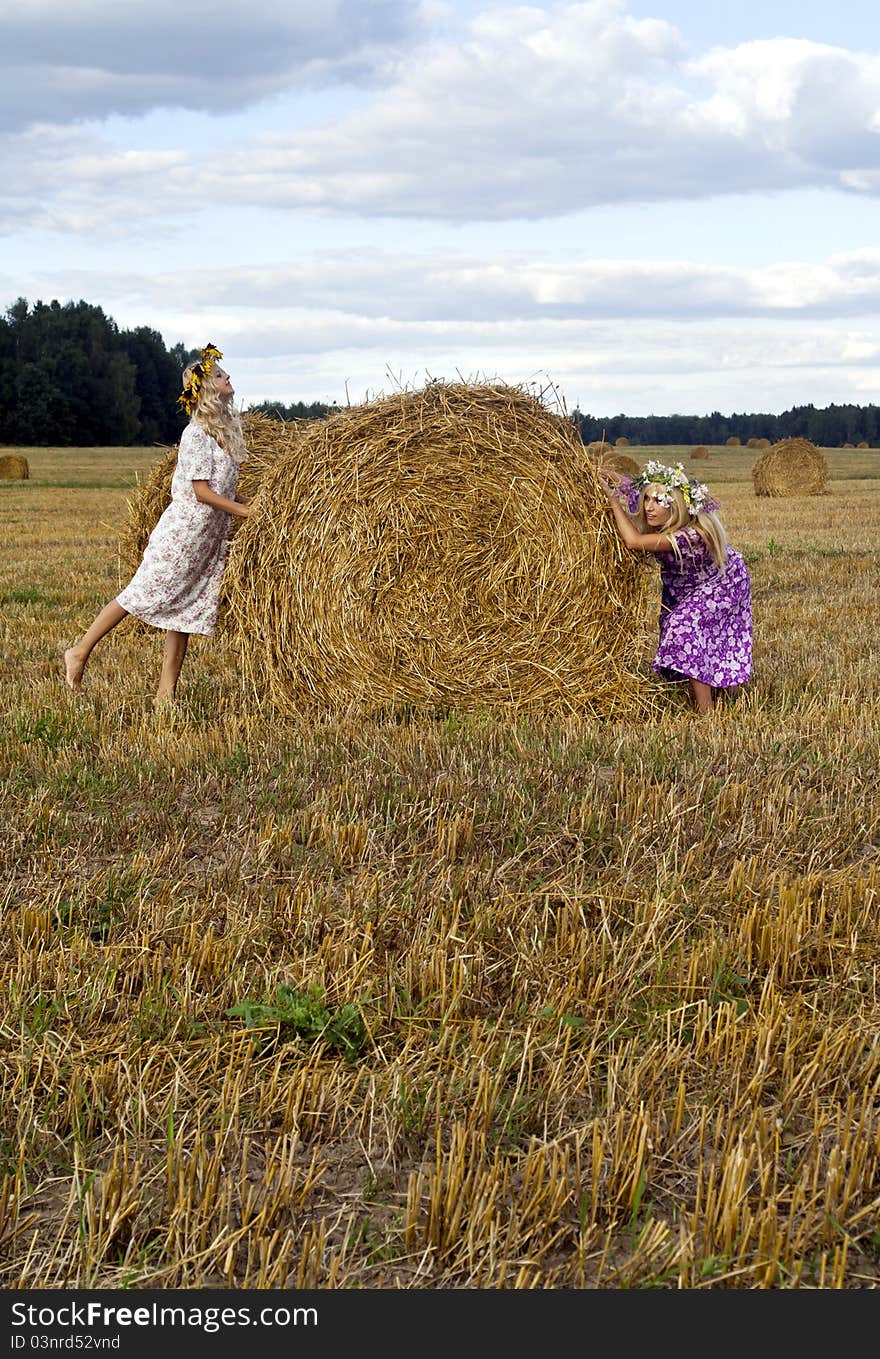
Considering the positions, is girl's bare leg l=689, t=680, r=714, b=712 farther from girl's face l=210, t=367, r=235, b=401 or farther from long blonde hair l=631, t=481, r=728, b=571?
girl's face l=210, t=367, r=235, b=401

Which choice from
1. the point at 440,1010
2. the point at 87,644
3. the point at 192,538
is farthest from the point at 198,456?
the point at 440,1010

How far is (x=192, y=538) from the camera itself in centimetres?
734

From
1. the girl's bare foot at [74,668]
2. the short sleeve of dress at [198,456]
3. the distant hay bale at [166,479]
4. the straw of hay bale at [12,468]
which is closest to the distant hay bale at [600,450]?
the short sleeve of dress at [198,456]

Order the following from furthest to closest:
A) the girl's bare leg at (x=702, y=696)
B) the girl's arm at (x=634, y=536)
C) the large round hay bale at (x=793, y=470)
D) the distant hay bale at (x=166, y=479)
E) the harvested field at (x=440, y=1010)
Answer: the large round hay bale at (x=793, y=470) → the distant hay bale at (x=166, y=479) → the girl's bare leg at (x=702, y=696) → the girl's arm at (x=634, y=536) → the harvested field at (x=440, y=1010)

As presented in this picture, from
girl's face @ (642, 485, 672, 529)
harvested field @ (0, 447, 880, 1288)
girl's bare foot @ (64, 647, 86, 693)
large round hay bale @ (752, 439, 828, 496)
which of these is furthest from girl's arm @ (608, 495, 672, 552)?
large round hay bale @ (752, 439, 828, 496)

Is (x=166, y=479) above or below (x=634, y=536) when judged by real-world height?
above

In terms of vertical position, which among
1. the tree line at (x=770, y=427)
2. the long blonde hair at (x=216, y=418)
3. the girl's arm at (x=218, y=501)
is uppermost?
the tree line at (x=770, y=427)

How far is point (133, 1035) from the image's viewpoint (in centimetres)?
311

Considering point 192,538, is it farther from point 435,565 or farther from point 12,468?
point 12,468

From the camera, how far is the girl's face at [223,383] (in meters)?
7.19

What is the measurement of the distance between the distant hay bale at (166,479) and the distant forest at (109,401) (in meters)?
63.2

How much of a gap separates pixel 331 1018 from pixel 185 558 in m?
4.62

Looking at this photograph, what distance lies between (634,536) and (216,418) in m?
2.37

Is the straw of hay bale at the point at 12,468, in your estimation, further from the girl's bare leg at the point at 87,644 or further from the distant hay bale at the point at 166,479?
the girl's bare leg at the point at 87,644
